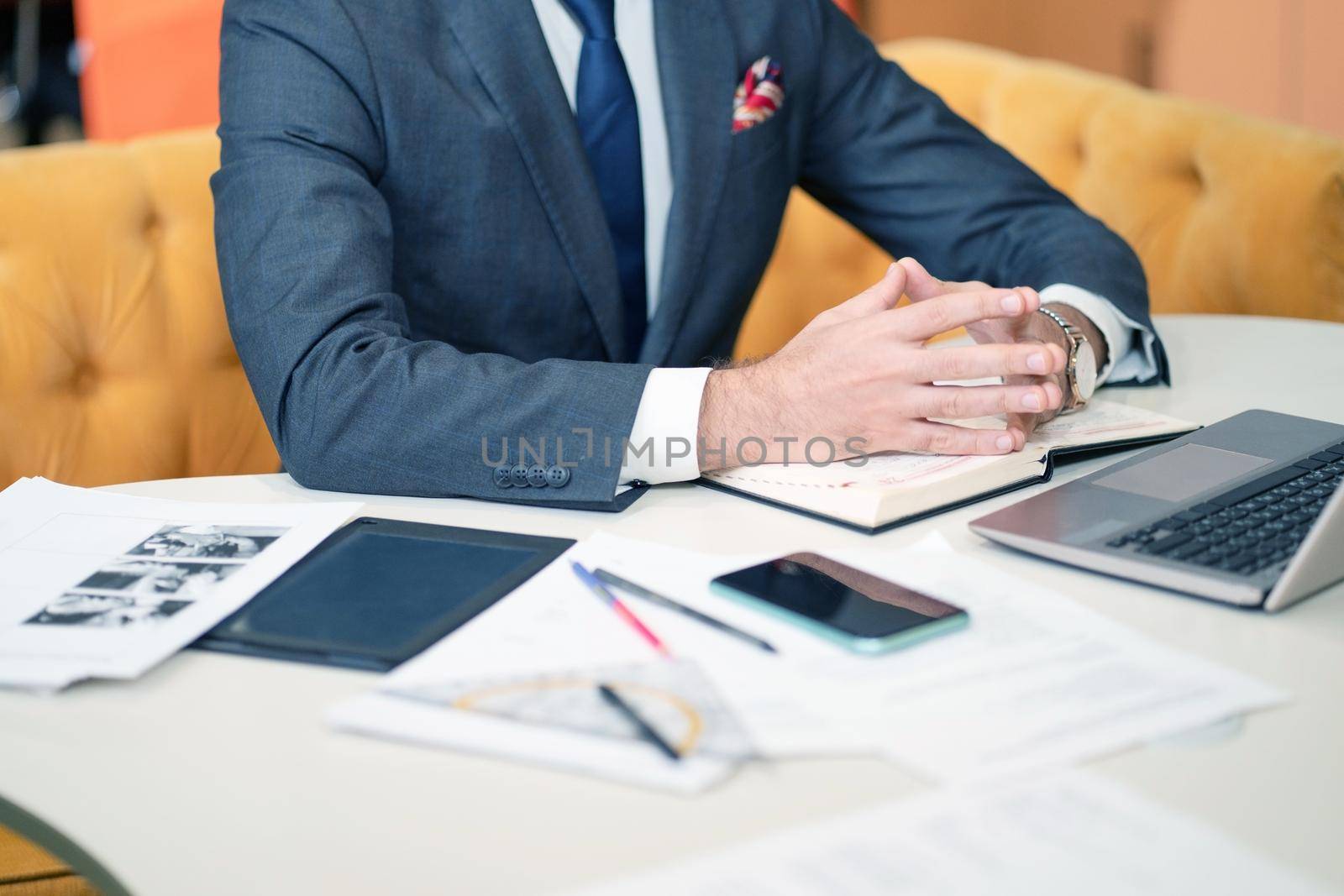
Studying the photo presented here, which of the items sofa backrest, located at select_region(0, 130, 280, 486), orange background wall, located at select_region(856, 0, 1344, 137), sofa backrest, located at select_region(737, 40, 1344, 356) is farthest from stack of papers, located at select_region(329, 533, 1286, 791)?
orange background wall, located at select_region(856, 0, 1344, 137)

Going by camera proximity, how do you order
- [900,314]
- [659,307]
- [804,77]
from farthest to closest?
[804,77] → [659,307] → [900,314]

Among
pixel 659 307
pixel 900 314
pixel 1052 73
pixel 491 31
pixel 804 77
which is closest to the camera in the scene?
pixel 900 314

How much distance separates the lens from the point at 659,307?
4.23 ft

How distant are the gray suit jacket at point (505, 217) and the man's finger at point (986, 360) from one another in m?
0.21

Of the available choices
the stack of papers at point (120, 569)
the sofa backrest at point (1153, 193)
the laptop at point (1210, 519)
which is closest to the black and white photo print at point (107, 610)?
the stack of papers at point (120, 569)

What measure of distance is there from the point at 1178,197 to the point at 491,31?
1000 mm

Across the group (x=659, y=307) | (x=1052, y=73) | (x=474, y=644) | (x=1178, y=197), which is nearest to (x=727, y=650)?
(x=474, y=644)

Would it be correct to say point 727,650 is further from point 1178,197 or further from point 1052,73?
point 1052,73

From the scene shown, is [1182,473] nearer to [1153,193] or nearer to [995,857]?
[995,857]

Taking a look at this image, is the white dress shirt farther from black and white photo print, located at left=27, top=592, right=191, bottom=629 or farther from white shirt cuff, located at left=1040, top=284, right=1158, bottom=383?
black and white photo print, located at left=27, top=592, right=191, bottom=629

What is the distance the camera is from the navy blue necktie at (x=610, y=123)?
1.24 meters

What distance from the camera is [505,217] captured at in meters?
1.19

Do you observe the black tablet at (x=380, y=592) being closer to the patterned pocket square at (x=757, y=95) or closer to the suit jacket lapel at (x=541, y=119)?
the suit jacket lapel at (x=541, y=119)

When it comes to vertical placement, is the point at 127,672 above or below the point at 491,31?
below
